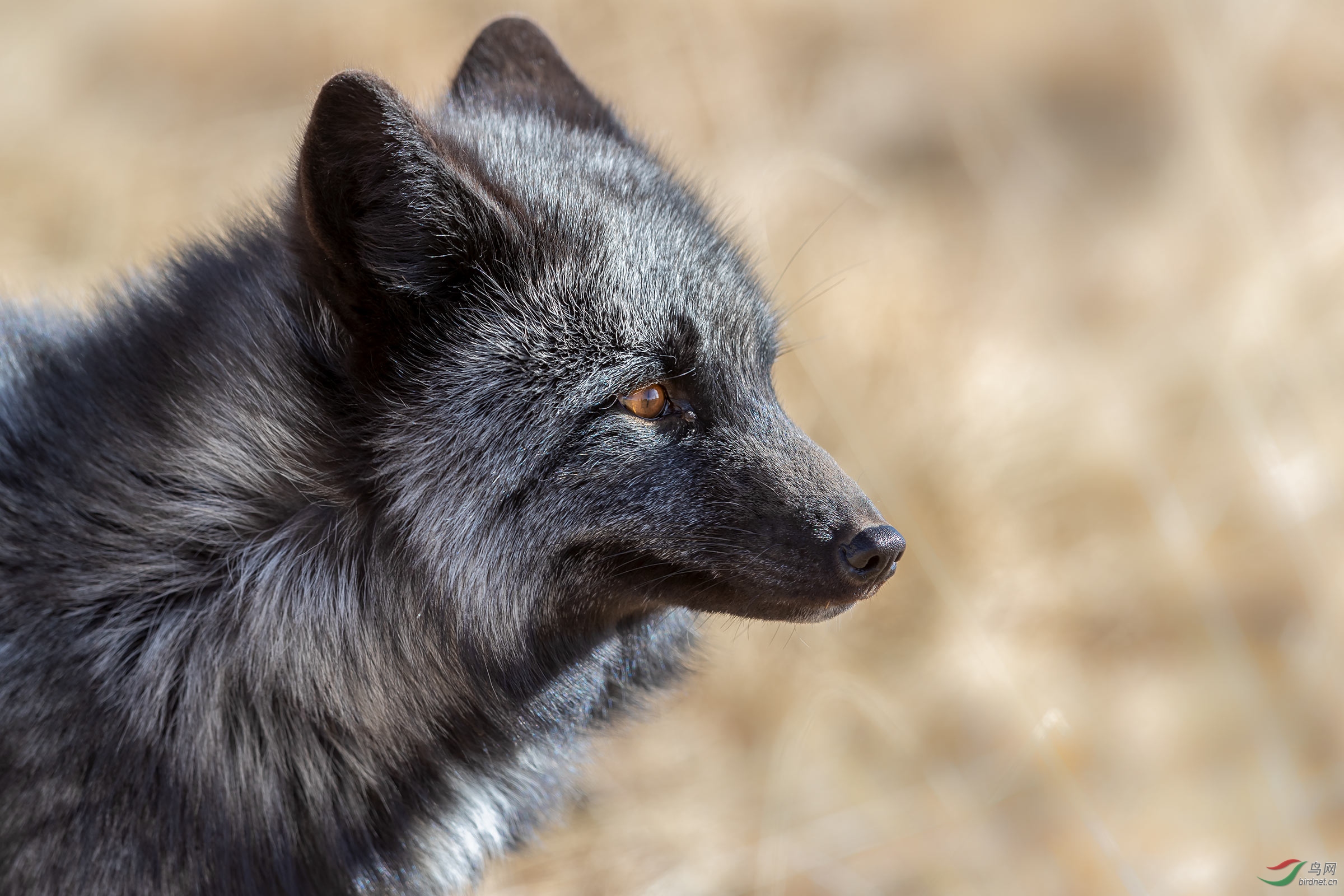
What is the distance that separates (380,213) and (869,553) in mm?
1227

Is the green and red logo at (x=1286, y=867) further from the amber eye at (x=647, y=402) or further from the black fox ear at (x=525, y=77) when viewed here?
the black fox ear at (x=525, y=77)

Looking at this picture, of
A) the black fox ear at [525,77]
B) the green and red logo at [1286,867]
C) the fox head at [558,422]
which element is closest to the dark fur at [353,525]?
the fox head at [558,422]

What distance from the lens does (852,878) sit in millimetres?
3859

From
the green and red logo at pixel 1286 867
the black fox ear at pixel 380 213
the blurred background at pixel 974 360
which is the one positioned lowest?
the green and red logo at pixel 1286 867

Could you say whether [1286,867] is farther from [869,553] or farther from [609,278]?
[609,278]

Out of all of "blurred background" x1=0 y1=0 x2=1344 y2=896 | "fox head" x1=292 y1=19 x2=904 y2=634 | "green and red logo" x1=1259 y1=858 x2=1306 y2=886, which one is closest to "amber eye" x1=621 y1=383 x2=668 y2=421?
"fox head" x1=292 y1=19 x2=904 y2=634

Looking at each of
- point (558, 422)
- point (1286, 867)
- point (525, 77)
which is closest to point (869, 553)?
point (558, 422)

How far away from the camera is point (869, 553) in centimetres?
237

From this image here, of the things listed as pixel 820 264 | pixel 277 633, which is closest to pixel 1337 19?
pixel 820 264

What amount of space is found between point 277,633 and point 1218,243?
17.8 ft

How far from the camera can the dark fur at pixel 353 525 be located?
2.28m

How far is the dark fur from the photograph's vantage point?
7.49 feet

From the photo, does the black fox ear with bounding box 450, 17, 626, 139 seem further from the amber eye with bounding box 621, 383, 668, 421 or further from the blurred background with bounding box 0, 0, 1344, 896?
the amber eye with bounding box 621, 383, 668, 421

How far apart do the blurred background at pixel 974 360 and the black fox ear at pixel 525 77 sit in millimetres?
376
